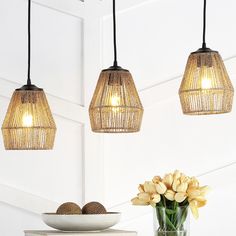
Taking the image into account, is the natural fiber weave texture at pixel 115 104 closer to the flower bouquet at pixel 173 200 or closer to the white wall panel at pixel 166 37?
the flower bouquet at pixel 173 200

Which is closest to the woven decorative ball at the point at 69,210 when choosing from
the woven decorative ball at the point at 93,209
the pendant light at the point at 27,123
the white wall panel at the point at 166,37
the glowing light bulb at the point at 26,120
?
the woven decorative ball at the point at 93,209

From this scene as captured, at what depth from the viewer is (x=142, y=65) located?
352 centimetres

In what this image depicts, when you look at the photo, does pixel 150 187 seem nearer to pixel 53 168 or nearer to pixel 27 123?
pixel 27 123

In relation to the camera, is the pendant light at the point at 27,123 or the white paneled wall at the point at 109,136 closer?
the pendant light at the point at 27,123

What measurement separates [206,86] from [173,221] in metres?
0.48

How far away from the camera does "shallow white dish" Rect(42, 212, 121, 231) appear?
2.72m

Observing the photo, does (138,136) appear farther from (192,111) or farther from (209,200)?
(192,111)

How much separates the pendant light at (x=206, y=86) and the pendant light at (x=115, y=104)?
177 millimetres

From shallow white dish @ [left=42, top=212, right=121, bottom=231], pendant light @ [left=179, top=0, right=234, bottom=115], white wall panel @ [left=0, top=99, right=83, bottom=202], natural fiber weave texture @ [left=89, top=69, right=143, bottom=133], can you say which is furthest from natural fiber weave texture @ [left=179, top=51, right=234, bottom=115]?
white wall panel @ [left=0, top=99, right=83, bottom=202]

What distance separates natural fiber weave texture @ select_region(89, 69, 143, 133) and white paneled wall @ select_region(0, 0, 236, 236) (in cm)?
86

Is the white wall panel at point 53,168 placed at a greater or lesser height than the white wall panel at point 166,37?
lesser

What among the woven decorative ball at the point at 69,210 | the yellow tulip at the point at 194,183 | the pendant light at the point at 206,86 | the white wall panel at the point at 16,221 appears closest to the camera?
the pendant light at the point at 206,86

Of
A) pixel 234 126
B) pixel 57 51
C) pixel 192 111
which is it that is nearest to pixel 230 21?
pixel 234 126

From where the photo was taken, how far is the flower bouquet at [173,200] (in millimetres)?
2607
